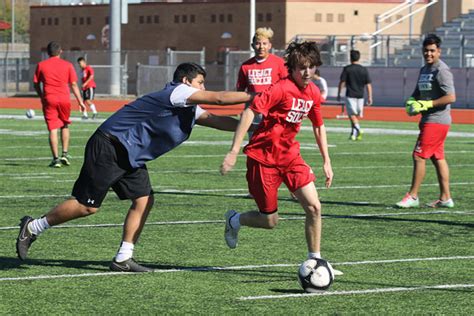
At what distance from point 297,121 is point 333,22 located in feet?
209

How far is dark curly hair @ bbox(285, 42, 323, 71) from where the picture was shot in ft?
29.4

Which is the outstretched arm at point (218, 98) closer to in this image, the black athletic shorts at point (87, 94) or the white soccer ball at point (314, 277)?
the white soccer ball at point (314, 277)

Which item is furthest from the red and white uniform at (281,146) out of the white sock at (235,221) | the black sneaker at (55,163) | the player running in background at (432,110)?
the black sneaker at (55,163)

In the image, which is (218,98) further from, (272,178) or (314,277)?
(314,277)

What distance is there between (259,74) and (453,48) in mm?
34283

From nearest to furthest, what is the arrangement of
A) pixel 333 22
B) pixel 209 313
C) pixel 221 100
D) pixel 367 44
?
pixel 209 313 → pixel 221 100 → pixel 367 44 → pixel 333 22

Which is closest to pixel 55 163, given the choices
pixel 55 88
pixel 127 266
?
pixel 55 88

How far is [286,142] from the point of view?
934cm

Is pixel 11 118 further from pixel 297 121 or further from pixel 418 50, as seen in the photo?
pixel 297 121

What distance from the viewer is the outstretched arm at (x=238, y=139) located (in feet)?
29.1

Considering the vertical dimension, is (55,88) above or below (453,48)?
below

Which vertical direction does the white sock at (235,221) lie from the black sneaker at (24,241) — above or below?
above

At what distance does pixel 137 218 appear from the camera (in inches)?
373

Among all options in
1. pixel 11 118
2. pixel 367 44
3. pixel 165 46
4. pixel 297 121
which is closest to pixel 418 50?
pixel 367 44
